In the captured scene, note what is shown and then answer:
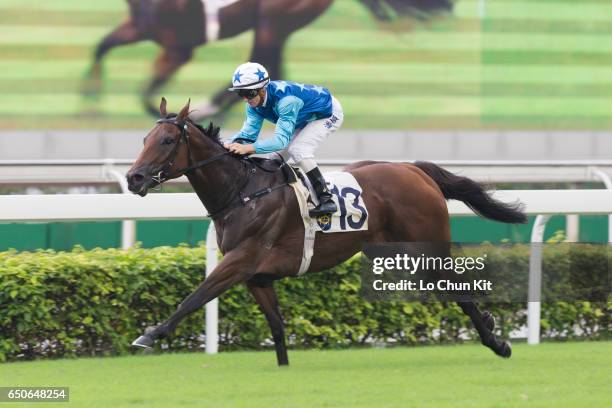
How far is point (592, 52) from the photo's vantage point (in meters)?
23.2

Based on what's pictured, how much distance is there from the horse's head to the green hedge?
39.0 inches

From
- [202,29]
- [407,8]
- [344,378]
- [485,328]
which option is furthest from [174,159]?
[407,8]

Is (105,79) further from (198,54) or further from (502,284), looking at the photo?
(502,284)

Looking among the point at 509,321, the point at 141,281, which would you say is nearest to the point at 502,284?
the point at 509,321

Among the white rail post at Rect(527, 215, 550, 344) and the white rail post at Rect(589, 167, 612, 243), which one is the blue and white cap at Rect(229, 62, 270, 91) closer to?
the white rail post at Rect(527, 215, 550, 344)

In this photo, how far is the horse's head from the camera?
217 inches

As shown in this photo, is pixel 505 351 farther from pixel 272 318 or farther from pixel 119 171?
pixel 119 171

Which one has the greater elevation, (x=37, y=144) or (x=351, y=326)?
(x=351, y=326)

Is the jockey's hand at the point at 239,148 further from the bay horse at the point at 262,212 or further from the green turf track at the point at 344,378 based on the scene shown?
the green turf track at the point at 344,378

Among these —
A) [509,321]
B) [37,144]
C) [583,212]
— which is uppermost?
[583,212]

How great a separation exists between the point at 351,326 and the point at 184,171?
170 cm

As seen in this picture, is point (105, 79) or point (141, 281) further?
point (105, 79)

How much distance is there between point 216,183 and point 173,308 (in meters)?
1.03

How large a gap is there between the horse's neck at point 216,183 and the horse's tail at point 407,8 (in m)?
16.7
